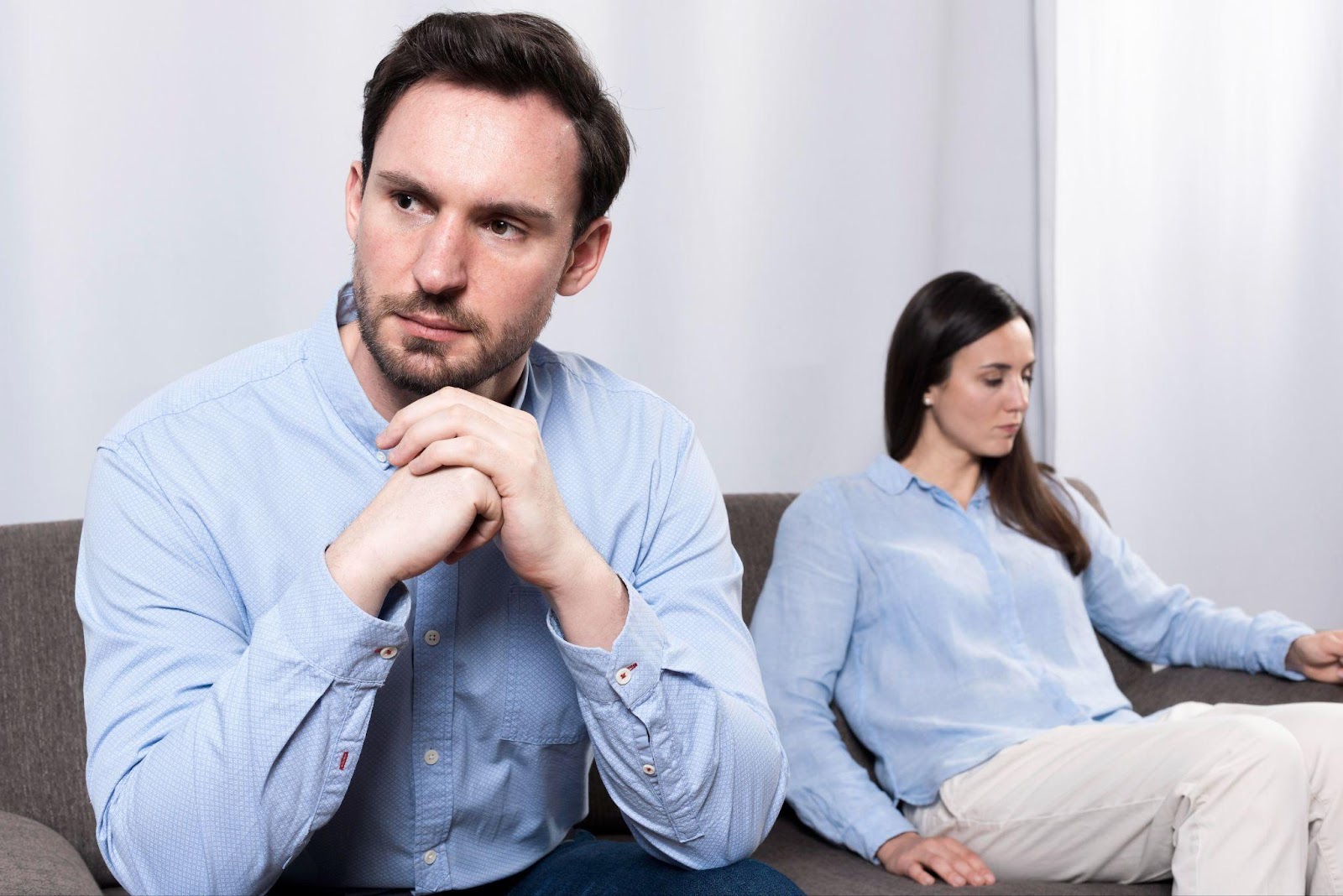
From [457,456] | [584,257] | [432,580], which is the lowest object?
[432,580]

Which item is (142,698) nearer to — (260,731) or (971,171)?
(260,731)

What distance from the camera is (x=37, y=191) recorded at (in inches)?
79.7

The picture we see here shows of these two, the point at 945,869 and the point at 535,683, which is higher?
the point at 535,683

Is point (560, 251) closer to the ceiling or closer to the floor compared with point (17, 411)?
closer to the ceiling

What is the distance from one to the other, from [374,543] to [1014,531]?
1.54 meters

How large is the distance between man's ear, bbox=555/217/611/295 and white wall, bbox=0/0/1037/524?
99 cm

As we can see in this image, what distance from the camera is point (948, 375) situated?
235cm

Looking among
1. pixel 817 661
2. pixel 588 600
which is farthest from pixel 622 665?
pixel 817 661

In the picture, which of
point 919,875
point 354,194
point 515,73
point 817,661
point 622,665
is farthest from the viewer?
point 817,661

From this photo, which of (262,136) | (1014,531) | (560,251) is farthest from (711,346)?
(560,251)

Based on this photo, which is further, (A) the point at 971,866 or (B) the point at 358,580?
(A) the point at 971,866

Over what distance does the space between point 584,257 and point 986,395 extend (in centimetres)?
115

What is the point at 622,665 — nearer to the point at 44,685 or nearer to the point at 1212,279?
the point at 44,685

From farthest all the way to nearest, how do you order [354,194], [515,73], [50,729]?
[50,729] < [354,194] < [515,73]
